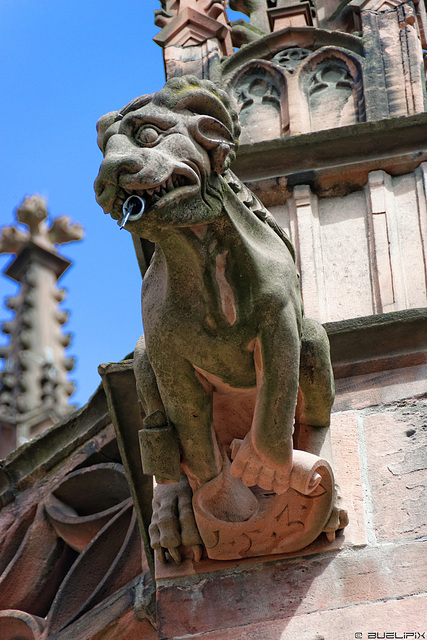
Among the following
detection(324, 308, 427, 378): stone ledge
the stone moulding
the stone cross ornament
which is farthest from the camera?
the stone moulding

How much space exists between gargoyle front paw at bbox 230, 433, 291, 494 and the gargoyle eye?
100 cm

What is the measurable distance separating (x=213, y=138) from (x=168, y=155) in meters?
0.26

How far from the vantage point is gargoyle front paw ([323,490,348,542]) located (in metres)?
4.98

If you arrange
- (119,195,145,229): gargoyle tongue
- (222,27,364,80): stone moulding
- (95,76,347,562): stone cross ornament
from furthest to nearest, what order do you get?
(222,27,364,80): stone moulding, (95,76,347,562): stone cross ornament, (119,195,145,229): gargoyle tongue

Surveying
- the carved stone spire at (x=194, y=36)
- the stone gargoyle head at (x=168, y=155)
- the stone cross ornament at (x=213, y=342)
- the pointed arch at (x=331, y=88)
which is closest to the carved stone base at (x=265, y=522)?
the stone cross ornament at (x=213, y=342)

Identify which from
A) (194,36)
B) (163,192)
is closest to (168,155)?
(163,192)

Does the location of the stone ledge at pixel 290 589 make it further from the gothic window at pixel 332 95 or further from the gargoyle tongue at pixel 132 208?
the gothic window at pixel 332 95

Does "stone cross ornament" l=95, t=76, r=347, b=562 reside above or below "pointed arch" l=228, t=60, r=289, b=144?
below

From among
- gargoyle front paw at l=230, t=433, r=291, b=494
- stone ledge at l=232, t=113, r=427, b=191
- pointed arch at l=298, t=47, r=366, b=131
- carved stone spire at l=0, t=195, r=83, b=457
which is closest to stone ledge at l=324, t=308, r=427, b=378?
gargoyle front paw at l=230, t=433, r=291, b=494

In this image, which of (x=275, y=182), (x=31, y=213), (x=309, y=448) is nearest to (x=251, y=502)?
(x=309, y=448)

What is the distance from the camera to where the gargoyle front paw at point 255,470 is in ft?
15.5

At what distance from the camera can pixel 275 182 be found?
6.43 m

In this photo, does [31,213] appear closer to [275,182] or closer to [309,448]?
[275,182]

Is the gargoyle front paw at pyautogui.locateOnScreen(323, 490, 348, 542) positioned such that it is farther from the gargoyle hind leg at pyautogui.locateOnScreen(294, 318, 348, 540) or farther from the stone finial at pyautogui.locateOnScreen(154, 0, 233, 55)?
the stone finial at pyautogui.locateOnScreen(154, 0, 233, 55)
